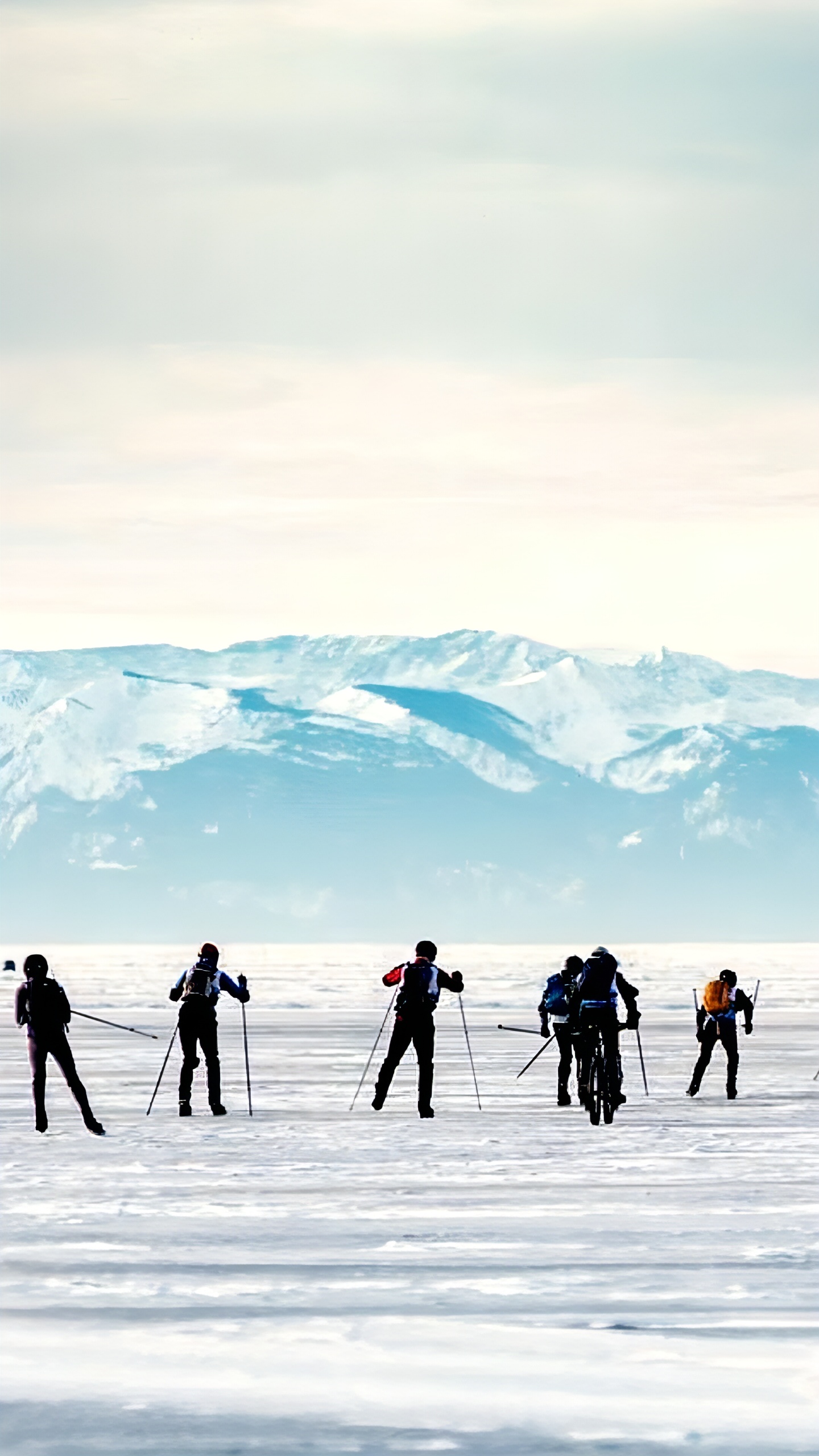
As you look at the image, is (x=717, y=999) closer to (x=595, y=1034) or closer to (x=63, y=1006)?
(x=595, y=1034)

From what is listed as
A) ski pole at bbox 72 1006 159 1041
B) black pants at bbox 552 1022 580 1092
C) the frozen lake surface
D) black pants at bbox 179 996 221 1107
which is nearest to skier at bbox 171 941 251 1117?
black pants at bbox 179 996 221 1107

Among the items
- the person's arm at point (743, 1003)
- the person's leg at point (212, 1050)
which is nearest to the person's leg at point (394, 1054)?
the person's leg at point (212, 1050)

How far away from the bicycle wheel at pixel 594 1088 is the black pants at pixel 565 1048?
155 millimetres

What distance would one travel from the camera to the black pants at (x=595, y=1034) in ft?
67.6

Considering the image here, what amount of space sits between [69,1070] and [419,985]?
3.54 m

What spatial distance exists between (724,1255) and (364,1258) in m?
1.86

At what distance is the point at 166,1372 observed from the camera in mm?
9172

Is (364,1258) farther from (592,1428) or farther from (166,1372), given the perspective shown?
(592,1428)

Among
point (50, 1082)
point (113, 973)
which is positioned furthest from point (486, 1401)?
point (113, 973)

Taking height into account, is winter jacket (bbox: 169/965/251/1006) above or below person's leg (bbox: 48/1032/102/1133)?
above

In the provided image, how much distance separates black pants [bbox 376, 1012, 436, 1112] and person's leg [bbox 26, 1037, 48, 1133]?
3.20 metres

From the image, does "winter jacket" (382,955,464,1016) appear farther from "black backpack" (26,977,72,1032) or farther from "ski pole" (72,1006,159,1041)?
"black backpack" (26,977,72,1032)

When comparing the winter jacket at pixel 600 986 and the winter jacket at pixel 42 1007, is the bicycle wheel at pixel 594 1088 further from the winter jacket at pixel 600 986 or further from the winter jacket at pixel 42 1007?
the winter jacket at pixel 42 1007

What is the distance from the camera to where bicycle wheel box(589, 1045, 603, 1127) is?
70.9ft
